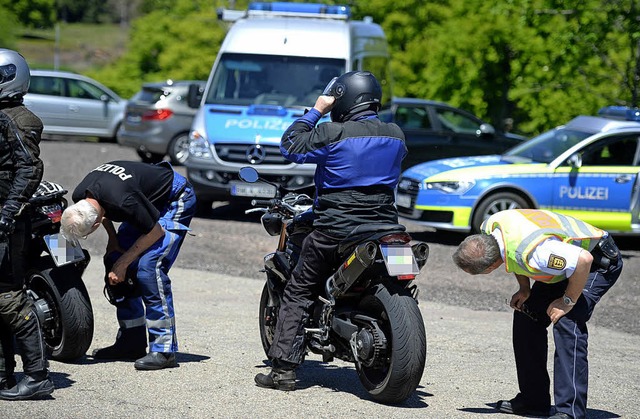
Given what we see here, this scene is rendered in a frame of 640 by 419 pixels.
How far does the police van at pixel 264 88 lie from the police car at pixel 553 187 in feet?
5.87

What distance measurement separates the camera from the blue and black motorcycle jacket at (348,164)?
625 cm

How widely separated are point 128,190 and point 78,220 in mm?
387

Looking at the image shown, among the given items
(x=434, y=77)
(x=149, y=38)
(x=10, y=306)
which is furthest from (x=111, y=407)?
(x=149, y=38)

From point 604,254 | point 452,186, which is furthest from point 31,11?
point 604,254

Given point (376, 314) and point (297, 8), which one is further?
point (297, 8)

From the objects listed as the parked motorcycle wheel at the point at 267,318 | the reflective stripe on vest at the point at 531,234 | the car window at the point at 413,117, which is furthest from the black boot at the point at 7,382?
the car window at the point at 413,117

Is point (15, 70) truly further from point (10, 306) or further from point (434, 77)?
point (434, 77)

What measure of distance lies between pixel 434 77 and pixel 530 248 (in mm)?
18422

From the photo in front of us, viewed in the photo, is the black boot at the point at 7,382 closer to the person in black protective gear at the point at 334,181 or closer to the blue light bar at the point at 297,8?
the person in black protective gear at the point at 334,181

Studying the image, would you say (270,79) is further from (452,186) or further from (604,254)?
(604,254)

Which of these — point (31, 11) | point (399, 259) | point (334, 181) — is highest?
point (334, 181)

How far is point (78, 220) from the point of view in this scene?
633 cm

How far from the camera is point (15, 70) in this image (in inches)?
249

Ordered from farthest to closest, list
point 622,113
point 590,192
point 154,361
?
point 622,113 → point 590,192 → point 154,361
